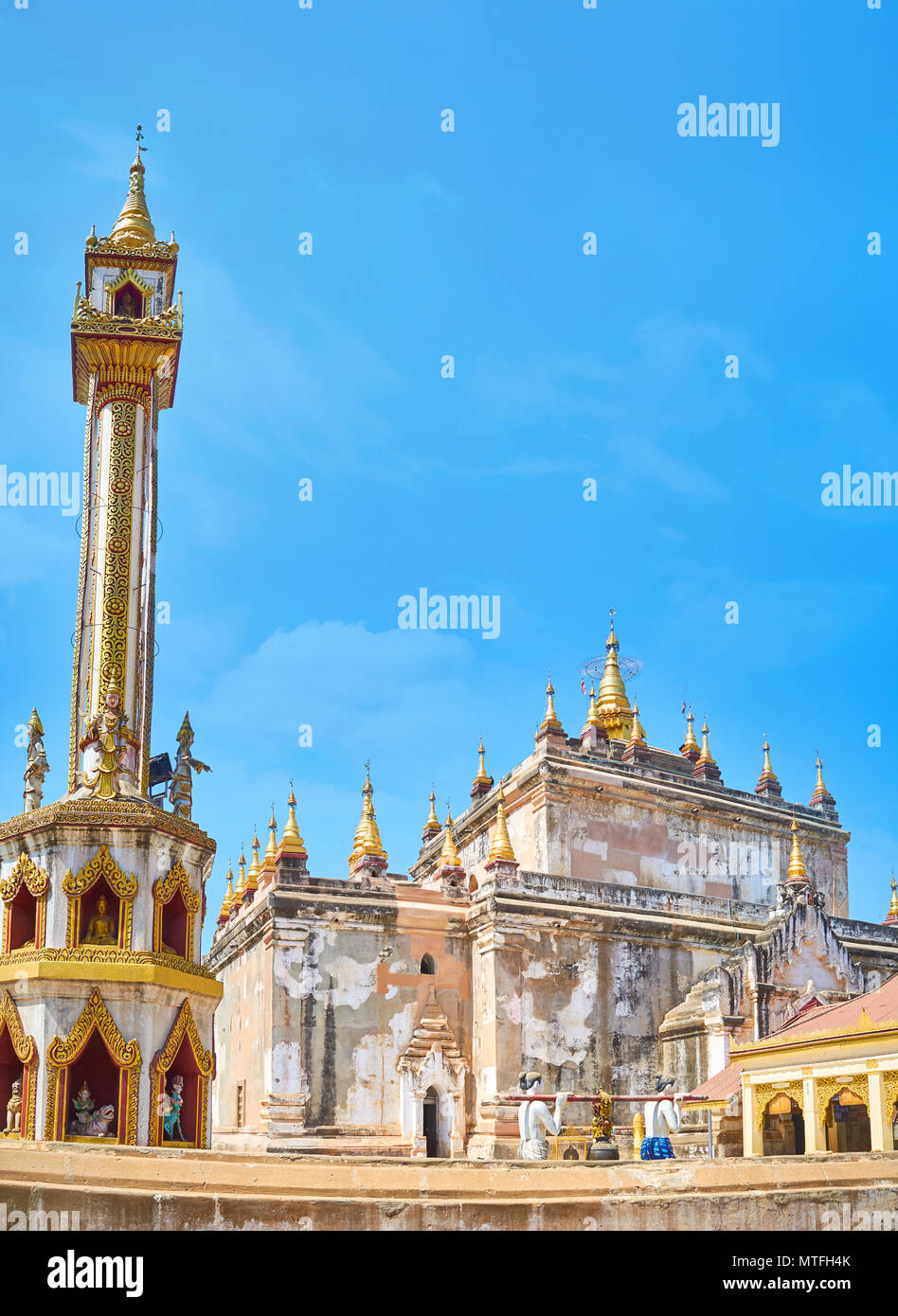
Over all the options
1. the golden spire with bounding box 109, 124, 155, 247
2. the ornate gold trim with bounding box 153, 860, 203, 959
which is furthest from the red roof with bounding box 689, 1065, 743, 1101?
the golden spire with bounding box 109, 124, 155, 247

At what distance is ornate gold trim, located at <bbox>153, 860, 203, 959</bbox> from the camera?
23.2 meters

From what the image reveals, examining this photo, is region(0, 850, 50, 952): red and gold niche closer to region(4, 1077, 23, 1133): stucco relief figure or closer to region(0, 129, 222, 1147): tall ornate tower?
region(0, 129, 222, 1147): tall ornate tower

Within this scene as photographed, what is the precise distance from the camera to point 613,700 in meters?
45.1

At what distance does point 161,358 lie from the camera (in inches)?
1127

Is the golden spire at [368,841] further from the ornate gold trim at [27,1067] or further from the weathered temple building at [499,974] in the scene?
the ornate gold trim at [27,1067]

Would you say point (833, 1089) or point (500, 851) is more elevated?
point (500, 851)

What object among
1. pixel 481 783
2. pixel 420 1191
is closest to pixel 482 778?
pixel 481 783

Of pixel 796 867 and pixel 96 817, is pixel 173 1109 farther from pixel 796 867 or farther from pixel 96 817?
pixel 796 867

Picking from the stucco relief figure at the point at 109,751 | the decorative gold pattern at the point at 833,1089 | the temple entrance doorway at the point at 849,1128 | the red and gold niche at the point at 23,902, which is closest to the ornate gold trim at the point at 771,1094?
the decorative gold pattern at the point at 833,1089

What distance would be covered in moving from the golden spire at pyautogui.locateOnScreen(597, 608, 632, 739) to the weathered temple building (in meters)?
5.11

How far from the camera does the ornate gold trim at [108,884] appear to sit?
2261cm

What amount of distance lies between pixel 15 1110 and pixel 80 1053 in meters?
1.54

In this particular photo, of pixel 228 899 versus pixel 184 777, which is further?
pixel 228 899
